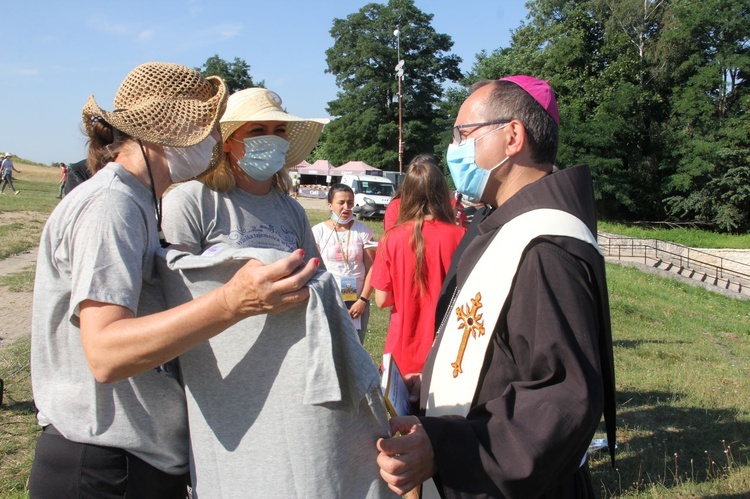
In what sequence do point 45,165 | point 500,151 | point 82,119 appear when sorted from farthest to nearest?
point 45,165
point 500,151
point 82,119

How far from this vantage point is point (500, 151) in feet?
7.00

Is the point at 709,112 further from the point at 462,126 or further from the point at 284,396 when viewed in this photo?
the point at 284,396

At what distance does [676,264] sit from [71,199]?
102ft

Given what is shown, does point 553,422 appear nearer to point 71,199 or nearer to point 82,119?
point 71,199

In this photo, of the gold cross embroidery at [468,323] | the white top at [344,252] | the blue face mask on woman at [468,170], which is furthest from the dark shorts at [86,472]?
the white top at [344,252]

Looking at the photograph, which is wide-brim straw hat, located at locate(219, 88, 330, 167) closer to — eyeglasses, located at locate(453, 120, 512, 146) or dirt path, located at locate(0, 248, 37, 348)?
eyeglasses, located at locate(453, 120, 512, 146)

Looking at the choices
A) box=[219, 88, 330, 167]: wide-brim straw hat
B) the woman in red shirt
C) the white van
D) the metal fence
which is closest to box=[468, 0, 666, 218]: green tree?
the metal fence

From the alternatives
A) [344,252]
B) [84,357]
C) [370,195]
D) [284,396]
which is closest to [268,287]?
[284,396]

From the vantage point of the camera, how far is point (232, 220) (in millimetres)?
2713

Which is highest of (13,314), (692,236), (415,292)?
(415,292)

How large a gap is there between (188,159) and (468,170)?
3.35 feet

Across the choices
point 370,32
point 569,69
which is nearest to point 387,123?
point 370,32

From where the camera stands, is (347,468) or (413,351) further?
(413,351)

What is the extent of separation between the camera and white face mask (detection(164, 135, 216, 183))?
199 cm
